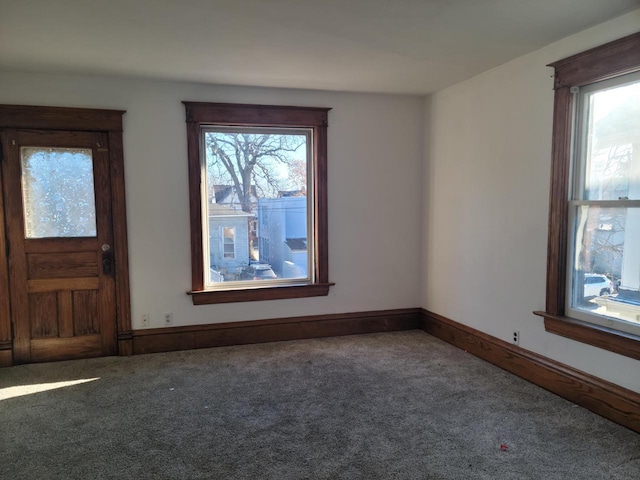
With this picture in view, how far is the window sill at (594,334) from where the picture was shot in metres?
2.52

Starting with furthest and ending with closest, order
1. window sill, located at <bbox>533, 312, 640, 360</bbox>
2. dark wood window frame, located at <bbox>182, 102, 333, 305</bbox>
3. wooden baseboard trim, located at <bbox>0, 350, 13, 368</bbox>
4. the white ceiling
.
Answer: dark wood window frame, located at <bbox>182, 102, 333, 305</bbox>
wooden baseboard trim, located at <bbox>0, 350, 13, 368</bbox>
window sill, located at <bbox>533, 312, 640, 360</bbox>
the white ceiling

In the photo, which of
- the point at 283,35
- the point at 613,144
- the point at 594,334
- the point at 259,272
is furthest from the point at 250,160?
the point at 594,334

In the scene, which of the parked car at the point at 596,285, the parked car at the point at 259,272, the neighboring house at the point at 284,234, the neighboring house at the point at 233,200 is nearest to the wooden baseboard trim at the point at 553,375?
the parked car at the point at 596,285

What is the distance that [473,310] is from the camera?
3877 millimetres

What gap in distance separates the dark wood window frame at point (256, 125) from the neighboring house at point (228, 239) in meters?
0.16

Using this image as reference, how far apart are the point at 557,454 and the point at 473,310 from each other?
5.45 feet

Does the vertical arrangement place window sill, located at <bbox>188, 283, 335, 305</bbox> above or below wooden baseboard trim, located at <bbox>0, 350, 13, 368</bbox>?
above

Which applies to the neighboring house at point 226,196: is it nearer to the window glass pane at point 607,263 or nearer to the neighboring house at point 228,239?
the neighboring house at point 228,239

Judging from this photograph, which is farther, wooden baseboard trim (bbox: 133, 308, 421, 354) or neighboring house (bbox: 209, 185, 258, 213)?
neighboring house (bbox: 209, 185, 258, 213)

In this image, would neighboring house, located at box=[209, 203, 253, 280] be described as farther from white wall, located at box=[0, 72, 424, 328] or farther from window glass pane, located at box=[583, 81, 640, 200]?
window glass pane, located at box=[583, 81, 640, 200]

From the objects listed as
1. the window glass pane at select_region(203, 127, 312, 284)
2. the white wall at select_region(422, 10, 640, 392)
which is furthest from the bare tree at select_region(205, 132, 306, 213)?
the white wall at select_region(422, 10, 640, 392)

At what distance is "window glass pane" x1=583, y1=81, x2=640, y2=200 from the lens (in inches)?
101

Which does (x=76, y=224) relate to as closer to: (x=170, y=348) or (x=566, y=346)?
(x=170, y=348)

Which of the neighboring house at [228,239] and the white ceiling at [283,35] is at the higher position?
the white ceiling at [283,35]
